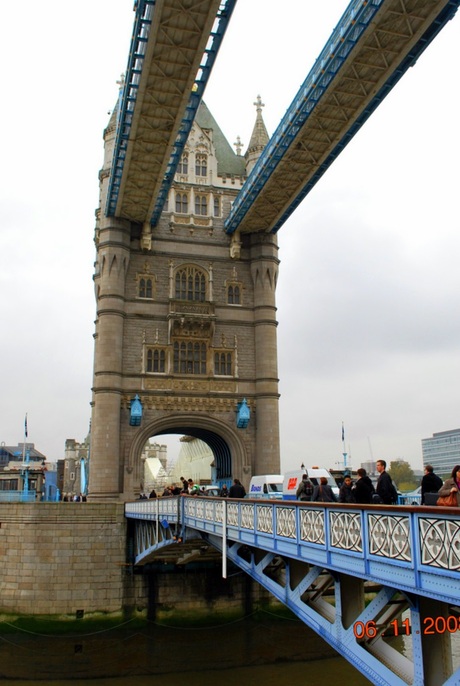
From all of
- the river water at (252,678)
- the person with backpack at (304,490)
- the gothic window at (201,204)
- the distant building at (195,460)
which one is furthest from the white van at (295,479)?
the distant building at (195,460)

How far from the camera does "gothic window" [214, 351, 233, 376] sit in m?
40.2

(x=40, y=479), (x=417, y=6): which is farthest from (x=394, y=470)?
(x=417, y=6)

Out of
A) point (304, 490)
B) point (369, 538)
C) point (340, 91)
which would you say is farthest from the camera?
point (340, 91)

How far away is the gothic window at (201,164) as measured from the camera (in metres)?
43.6

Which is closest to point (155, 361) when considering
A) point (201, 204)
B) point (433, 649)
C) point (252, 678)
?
point (201, 204)

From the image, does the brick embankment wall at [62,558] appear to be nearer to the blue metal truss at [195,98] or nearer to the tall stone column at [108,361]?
the tall stone column at [108,361]

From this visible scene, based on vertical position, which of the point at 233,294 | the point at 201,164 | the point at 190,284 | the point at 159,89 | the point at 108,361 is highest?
the point at 201,164

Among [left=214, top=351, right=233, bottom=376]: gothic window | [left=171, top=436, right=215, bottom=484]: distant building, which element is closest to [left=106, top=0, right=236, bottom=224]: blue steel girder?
[left=214, top=351, right=233, bottom=376]: gothic window

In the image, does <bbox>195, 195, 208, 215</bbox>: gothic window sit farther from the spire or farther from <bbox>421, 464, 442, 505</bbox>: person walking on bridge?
<bbox>421, 464, 442, 505</bbox>: person walking on bridge

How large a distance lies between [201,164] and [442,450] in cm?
11164

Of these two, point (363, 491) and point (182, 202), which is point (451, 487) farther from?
point (182, 202)

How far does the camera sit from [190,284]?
135 ft

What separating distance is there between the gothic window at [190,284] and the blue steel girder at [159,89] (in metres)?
5.39

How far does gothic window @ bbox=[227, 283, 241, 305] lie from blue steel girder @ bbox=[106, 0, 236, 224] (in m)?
7.53
